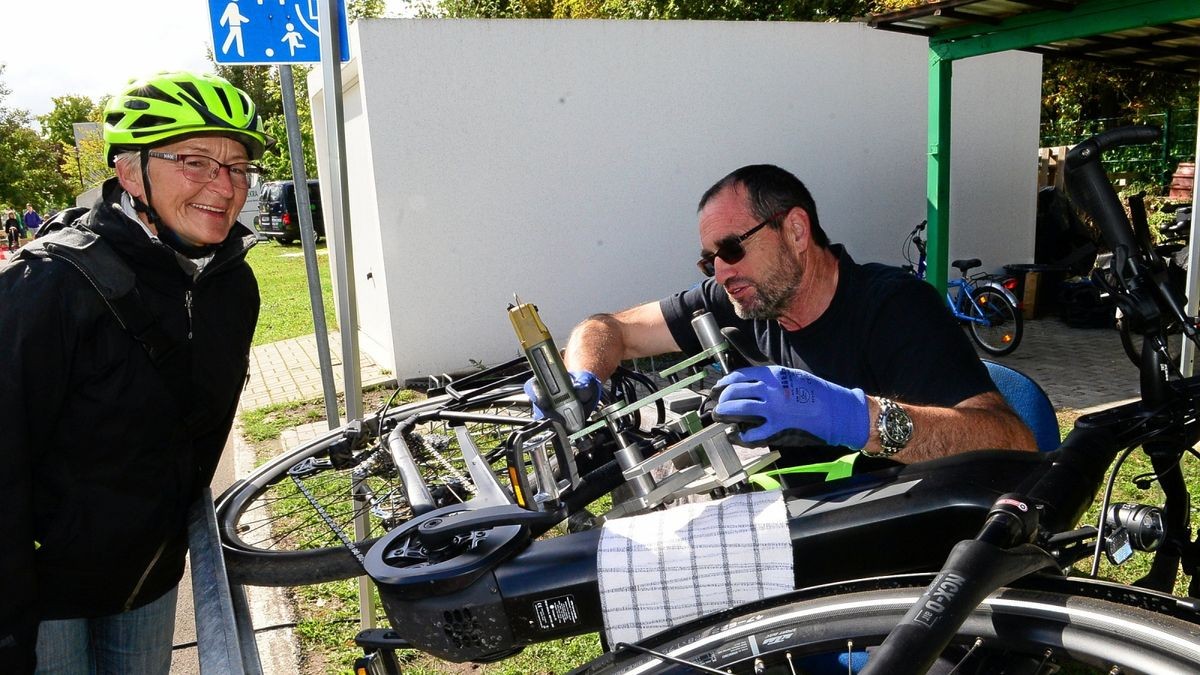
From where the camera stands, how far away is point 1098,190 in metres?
1.53

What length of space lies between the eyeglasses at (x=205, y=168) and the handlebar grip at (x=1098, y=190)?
199cm

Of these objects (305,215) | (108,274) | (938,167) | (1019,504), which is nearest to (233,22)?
(305,215)

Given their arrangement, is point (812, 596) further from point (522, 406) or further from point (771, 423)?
point (522, 406)

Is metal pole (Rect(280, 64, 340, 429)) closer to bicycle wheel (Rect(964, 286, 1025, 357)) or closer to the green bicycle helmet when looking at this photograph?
the green bicycle helmet

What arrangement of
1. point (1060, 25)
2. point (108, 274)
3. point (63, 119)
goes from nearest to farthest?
point (108, 274), point (1060, 25), point (63, 119)

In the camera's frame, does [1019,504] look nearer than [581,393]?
Yes

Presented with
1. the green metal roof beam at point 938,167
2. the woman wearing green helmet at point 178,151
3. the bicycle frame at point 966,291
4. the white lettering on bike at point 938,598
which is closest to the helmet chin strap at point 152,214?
the woman wearing green helmet at point 178,151

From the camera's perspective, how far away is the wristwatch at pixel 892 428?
6.21 feet

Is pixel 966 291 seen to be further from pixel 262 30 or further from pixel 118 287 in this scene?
pixel 118 287

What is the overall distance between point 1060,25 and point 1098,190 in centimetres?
611

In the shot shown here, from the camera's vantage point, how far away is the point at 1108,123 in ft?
57.4

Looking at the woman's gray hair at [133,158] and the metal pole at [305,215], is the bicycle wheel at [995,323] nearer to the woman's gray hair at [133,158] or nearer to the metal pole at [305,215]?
the metal pole at [305,215]

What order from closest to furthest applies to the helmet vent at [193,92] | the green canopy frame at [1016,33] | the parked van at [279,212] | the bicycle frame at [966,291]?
the helmet vent at [193,92], the green canopy frame at [1016,33], the bicycle frame at [966,291], the parked van at [279,212]

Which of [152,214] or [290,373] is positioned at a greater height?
Answer: [152,214]
